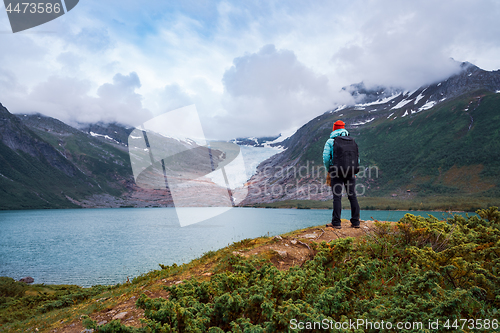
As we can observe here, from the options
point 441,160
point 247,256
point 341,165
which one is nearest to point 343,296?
point 247,256

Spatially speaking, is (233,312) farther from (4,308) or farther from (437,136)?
(437,136)

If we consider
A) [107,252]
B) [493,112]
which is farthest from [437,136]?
[107,252]

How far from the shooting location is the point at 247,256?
20.5ft

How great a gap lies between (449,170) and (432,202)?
40410 mm

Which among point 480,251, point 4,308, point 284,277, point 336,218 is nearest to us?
point 284,277

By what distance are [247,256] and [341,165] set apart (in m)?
4.03

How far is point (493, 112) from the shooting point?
555 feet

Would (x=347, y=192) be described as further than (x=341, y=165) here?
Yes

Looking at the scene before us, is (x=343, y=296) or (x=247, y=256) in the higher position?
(x=343, y=296)

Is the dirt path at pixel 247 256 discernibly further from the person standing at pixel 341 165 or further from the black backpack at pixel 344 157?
the black backpack at pixel 344 157

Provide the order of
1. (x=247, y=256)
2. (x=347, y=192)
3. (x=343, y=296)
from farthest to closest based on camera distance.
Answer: (x=347, y=192) → (x=247, y=256) → (x=343, y=296)

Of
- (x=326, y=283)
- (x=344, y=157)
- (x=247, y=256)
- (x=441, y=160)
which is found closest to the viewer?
(x=326, y=283)

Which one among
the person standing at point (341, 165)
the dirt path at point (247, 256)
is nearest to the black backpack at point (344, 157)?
the person standing at point (341, 165)

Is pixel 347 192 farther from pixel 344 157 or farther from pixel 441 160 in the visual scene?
pixel 441 160
